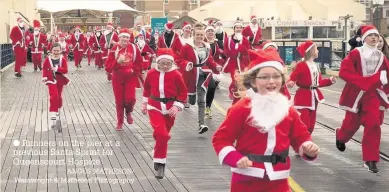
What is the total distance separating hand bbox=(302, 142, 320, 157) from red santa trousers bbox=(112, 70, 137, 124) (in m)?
7.91

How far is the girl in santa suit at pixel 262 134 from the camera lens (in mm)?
5020

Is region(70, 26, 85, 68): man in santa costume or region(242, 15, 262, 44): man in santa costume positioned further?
region(70, 26, 85, 68): man in santa costume

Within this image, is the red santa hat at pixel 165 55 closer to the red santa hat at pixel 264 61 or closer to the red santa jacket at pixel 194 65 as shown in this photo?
the red santa jacket at pixel 194 65

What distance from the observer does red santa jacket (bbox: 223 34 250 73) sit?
55.0ft

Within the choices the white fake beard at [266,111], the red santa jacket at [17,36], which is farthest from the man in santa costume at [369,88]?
the red santa jacket at [17,36]

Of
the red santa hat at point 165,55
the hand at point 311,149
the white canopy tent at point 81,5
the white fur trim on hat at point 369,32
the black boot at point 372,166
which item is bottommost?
the black boot at point 372,166

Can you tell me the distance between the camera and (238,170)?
5113mm

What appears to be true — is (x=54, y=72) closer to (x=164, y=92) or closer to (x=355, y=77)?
(x=164, y=92)

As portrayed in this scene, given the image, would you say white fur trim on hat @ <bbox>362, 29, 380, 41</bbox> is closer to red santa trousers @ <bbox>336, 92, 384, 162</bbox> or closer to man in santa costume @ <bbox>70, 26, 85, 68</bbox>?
red santa trousers @ <bbox>336, 92, 384, 162</bbox>

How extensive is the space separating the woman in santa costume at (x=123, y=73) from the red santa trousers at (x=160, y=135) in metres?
3.49

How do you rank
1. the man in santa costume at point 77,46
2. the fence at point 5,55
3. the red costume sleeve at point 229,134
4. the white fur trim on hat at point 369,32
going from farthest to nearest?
the man in santa costume at point 77,46 < the fence at point 5,55 < the white fur trim on hat at point 369,32 < the red costume sleeve at point 229,134

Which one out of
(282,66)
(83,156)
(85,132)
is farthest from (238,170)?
(85,132)

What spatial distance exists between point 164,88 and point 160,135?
762 millimetres

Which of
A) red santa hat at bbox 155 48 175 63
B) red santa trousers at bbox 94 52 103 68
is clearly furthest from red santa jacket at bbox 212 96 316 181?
red santa trousers at bbox 94 52 103 68
